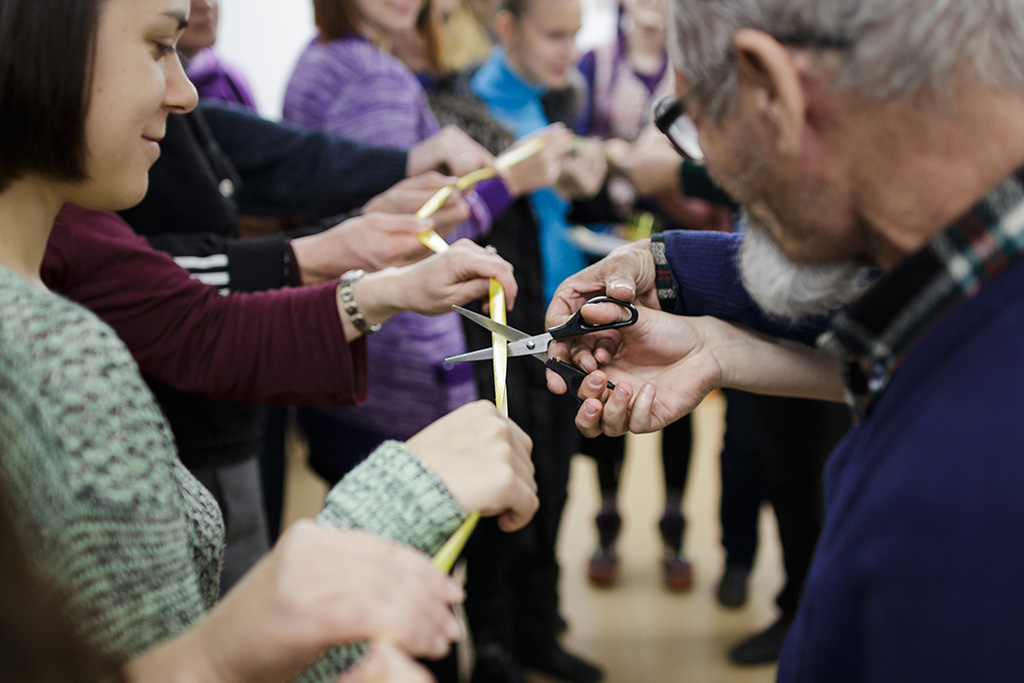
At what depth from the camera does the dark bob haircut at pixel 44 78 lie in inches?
29.3

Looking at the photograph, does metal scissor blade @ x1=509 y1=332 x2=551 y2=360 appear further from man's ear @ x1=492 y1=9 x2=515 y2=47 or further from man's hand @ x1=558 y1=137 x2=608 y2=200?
man's ear @ x1=492 y1=9 x2=515 y2=47

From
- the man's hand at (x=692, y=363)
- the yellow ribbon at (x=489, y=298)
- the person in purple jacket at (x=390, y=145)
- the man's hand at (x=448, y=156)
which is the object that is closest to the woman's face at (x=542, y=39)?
the person in purple jacket at (x=390, y=145)

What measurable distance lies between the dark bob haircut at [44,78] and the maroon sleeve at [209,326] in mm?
277

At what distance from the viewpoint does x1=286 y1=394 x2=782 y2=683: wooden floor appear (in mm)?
2121

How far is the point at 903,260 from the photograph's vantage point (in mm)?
660

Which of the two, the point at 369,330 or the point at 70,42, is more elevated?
the point at 70,42

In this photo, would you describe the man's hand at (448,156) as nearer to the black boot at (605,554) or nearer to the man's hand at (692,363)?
the man's hand at (692,363)

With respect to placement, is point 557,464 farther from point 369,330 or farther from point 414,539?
point 414,539

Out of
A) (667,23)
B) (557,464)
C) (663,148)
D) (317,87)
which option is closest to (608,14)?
(663,148)

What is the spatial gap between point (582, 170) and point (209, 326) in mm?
1190

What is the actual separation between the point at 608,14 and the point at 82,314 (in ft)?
15.9

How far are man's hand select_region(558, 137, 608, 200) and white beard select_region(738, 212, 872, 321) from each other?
4.00 ft

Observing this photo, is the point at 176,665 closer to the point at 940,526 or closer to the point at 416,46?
the point at 940,526

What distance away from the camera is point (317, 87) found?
1.76 metres
